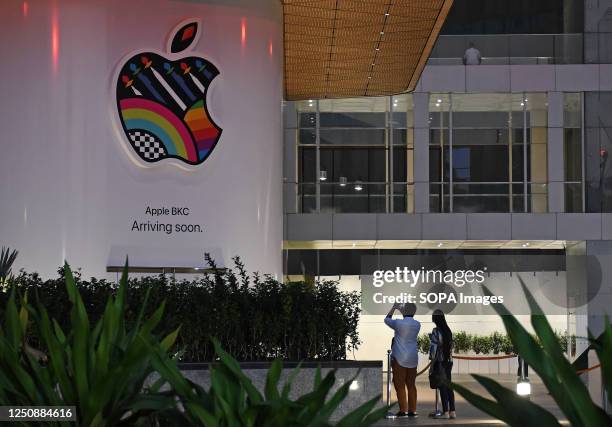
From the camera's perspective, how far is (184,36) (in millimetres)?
16672

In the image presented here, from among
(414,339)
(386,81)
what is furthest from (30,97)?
(386,81)

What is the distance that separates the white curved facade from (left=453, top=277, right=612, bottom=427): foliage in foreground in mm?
12712

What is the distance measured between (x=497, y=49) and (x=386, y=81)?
343 inches

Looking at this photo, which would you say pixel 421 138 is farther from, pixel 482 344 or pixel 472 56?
pixel 482 344

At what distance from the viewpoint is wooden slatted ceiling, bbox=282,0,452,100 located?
63.2 ft

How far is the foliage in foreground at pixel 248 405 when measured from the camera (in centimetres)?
452

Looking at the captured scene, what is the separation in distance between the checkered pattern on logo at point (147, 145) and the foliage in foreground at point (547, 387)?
13036 mm

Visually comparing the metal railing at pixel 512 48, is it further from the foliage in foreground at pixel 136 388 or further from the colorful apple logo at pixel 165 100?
the foliage in foreground at pixel 136 388

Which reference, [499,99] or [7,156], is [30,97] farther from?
[499,99]

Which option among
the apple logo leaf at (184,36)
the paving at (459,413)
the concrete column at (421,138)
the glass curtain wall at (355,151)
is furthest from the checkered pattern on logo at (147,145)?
the concrete column at (421,138)

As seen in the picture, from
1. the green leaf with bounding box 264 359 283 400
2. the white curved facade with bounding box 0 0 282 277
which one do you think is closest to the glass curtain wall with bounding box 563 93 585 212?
the white curved facade with bounding box 0 0 282 277

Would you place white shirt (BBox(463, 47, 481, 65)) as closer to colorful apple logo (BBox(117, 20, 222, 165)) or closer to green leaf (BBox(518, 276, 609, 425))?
colorful apple logo (BBox(117, 20, 222, 165))

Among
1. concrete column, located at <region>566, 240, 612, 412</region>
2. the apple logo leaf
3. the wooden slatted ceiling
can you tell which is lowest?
concrete column, located at <region>566, 240, 612, 412</region>

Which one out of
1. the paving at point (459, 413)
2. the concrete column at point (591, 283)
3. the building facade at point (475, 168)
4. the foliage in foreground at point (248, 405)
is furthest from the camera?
the building facade at point (475, 168)
